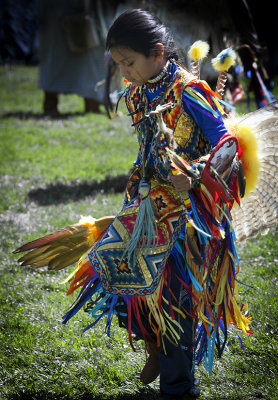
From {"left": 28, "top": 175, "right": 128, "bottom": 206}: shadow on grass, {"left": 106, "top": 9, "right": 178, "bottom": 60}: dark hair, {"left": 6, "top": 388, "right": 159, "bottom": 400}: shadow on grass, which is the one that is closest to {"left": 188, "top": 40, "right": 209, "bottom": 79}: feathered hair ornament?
{"left": 106, "top": 9, "right": 178, "bottom": 60}: dark hair

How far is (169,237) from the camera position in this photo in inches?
87.0

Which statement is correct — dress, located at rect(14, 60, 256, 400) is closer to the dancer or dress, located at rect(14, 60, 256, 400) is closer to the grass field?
the dancer

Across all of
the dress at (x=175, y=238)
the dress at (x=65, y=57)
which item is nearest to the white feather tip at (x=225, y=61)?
the dress at (x=175, y=238)

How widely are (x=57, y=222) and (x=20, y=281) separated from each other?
973mm

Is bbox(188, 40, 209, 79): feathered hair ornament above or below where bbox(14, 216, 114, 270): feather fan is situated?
above

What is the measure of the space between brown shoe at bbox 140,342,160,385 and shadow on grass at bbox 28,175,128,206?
2.64 m

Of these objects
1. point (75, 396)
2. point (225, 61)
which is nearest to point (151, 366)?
point (75, 396)

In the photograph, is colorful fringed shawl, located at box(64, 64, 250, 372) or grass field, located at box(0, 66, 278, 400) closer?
colorful fringed shawl, located at box(64, 64, 250, 372)

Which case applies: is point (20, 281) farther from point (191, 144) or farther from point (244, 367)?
point (191, 144)

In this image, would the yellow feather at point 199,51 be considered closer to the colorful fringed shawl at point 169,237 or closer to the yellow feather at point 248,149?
the colorful fringed shawl at point 169,237

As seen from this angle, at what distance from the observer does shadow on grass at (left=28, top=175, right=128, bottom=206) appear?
16.8 feet

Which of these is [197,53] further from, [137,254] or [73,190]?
[73,190]

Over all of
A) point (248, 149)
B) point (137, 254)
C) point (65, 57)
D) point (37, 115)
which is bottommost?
point (37, 115)

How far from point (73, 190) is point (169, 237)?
3.24 m
